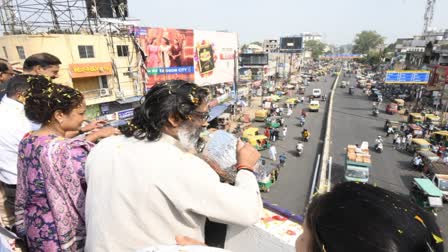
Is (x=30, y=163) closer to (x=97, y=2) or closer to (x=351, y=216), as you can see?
(x=351, y=216)

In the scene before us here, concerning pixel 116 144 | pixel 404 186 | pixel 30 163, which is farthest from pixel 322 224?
pixel 404 186

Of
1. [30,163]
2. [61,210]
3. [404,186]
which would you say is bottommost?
[404,186]

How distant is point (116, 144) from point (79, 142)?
46 cm

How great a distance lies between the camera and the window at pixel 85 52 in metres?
16.3

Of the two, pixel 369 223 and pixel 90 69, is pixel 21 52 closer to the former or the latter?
pixel 90 69

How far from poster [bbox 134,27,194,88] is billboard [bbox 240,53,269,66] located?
980 inches

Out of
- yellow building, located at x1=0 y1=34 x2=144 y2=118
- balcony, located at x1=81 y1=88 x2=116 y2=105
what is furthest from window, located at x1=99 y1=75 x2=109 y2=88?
balcony, located at x1=81 y1=88 x2=116 y2=105

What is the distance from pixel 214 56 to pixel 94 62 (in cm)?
1384

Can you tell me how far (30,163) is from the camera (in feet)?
4.69

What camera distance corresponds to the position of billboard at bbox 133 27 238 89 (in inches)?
844

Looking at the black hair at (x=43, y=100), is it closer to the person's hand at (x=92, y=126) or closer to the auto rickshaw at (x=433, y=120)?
the person's hand at (x=92, y=126)

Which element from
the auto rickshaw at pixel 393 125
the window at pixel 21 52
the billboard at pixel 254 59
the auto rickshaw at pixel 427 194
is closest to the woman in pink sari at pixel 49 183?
the auto rickshaw at pixel 427 194

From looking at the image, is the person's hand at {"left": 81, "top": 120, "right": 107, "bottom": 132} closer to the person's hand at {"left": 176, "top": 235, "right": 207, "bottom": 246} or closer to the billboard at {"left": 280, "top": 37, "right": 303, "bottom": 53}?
the person's hand at {"left": 176, "top": 235, "right": 207, "bottom": 246}

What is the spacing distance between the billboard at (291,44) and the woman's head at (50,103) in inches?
2640
